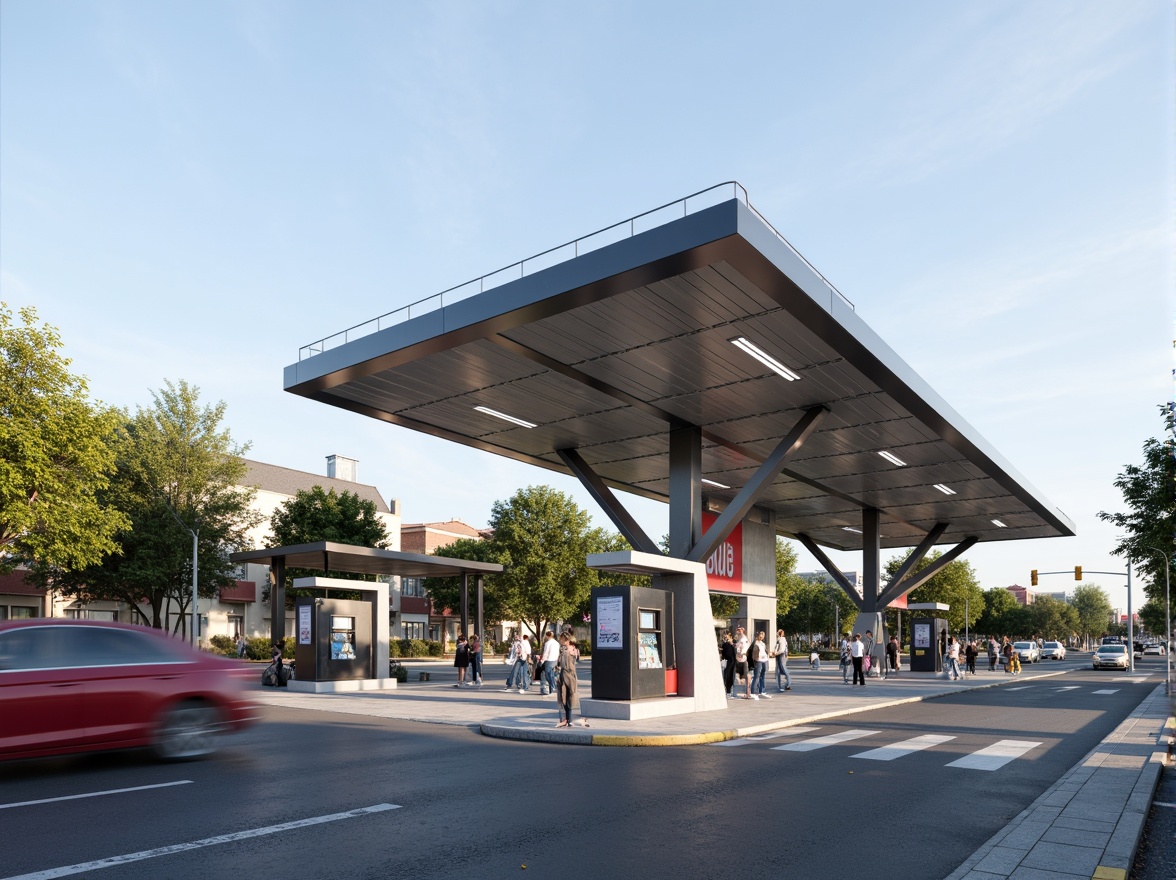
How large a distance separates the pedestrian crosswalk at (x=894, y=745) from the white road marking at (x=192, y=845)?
7.26 m

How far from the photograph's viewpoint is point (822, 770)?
11375mm

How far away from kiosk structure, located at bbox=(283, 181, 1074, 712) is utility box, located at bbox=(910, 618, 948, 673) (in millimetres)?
11360

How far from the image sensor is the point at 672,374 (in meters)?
19.5

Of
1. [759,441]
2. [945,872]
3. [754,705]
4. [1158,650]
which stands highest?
[759,441]

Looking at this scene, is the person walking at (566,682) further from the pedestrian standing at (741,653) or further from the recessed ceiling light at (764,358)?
the pedestrian standing at (741,653)

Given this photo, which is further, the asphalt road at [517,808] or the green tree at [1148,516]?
the green tree at [1148,516]

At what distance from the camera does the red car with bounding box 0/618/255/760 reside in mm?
10039

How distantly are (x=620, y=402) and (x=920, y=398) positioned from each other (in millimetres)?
6837

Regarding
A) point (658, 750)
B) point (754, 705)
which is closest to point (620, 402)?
point (754, 705)

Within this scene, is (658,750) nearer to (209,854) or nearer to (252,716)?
(252,716)

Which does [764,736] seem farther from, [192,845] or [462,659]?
[462,659]

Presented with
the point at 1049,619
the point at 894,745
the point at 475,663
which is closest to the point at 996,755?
the point at 894,745

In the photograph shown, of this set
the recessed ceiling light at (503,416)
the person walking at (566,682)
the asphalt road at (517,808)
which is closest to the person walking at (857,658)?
the recessed ceiling light at (503,416)

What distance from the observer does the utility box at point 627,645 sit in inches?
699
